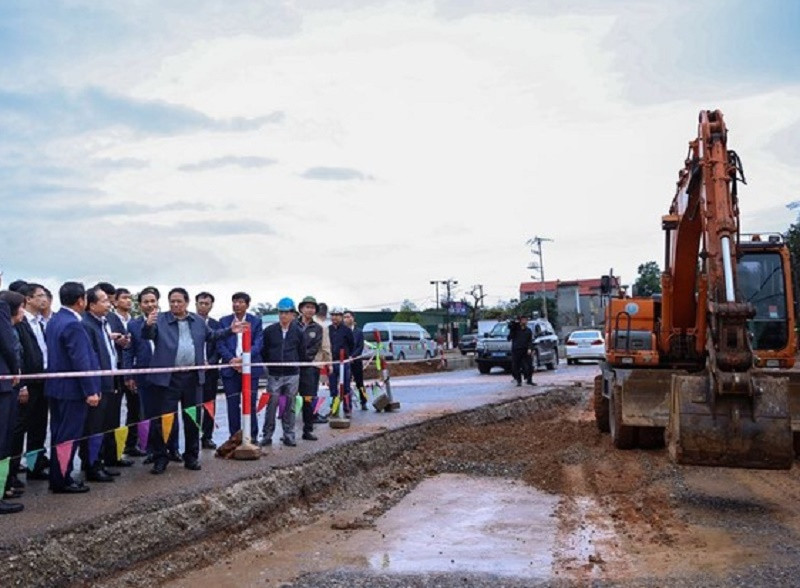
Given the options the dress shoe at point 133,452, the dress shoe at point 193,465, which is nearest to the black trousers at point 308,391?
the dress shoe at point 133,452

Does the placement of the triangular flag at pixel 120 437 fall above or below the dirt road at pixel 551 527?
above

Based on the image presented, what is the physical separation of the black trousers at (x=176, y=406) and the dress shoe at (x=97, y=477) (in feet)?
→ 2.03

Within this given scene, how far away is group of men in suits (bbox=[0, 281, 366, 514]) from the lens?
7.25 metres

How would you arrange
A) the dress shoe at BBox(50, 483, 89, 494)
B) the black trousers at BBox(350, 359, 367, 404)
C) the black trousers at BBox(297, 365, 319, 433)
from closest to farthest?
the dress shoe at BBox(50, 483, 89, 494) < the black trousers at BBox(297, 365, 319, 433) < the black trousers at BBox(350, 359, 367, 404)

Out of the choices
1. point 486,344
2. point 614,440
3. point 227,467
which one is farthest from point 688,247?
point 486,344

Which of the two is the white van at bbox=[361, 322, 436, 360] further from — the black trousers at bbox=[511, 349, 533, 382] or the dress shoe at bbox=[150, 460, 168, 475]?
the dress shoe at bbox=[150, 460, 168, 475]

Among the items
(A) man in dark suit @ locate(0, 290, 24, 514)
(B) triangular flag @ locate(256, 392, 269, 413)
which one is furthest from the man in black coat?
(A) man in dark suit @ locate(0, 290, 24, 514)

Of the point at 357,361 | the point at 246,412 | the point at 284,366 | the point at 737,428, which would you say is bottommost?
the point at 737,428

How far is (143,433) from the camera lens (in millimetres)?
9141

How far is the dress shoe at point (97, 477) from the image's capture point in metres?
7.67

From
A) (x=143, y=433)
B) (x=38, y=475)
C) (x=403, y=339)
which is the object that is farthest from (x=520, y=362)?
(x=403, y=339)

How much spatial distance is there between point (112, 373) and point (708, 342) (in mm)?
5665

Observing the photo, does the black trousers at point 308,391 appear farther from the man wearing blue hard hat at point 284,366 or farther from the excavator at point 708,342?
the excavator at point 708,342

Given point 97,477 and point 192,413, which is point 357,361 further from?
point 97,477
